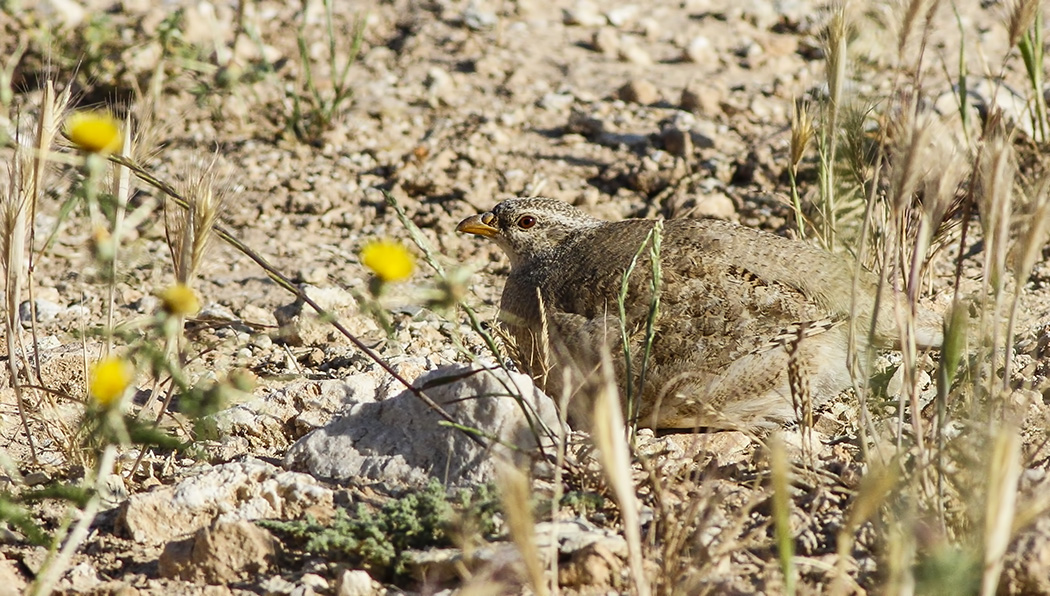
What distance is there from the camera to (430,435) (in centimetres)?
396

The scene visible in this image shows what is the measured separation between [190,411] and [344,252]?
390cm

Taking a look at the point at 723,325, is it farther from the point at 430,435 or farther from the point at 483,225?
the point at 483,225

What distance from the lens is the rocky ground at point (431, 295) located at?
331cm

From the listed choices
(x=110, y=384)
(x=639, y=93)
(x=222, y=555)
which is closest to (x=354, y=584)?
(x=222, y=555)

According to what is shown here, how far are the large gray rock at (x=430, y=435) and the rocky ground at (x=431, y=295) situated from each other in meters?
0.01

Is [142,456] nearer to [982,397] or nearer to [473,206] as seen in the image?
[982,397]

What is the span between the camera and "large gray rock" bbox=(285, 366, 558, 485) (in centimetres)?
381

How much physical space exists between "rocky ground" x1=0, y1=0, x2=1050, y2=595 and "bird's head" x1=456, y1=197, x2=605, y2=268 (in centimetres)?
44

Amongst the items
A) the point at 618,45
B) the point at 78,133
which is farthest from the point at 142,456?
the point at 618,45

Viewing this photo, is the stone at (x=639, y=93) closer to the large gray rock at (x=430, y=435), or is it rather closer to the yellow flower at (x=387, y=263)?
the large gray rock at (x=430, y=435)

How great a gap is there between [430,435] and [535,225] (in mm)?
2255

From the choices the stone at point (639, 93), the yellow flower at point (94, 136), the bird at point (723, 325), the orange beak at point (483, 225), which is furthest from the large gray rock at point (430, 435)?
the stone at point (639, 93)

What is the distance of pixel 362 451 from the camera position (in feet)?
13.1

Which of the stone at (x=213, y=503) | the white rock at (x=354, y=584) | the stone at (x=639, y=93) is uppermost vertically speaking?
the stone at (x=639, y=93)
